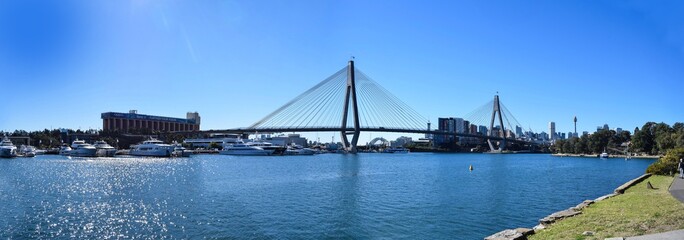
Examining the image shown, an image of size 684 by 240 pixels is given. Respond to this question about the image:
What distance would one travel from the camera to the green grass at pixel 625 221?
10.5 metres

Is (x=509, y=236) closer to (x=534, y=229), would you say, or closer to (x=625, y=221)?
(x=534, y=229)

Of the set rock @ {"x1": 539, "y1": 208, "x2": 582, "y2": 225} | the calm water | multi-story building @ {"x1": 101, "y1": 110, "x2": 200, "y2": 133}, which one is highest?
multi-story building @ {"x1": 101, "y1": 110, "x2": 200, "y2": 133}

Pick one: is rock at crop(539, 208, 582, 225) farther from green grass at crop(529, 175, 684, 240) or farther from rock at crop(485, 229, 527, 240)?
rock at crop(485, 229, 527, 240)

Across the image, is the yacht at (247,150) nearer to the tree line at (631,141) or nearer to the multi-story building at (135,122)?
the multi-story building at (135,122)

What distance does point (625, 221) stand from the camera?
11.7 m

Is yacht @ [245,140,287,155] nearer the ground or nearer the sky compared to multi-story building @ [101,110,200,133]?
nearer the ground

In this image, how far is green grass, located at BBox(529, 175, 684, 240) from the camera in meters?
10.5

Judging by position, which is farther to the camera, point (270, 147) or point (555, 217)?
point (270, 147)

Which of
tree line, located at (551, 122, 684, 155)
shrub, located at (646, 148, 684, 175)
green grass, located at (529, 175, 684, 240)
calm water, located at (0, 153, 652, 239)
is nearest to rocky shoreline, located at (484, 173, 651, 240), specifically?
green grass, located at (529, 175, 684, 240)

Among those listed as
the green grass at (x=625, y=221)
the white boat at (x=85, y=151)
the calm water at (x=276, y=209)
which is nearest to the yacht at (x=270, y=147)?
the white boat at (x=85, y=151)

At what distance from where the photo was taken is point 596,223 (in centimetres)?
1193

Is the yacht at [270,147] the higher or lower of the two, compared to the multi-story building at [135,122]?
lower

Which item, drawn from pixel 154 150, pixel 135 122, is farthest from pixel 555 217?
pixel 135 122

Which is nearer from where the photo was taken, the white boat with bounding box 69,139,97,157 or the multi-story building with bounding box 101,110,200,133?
the white boat with bounding box 69,139,97,157
